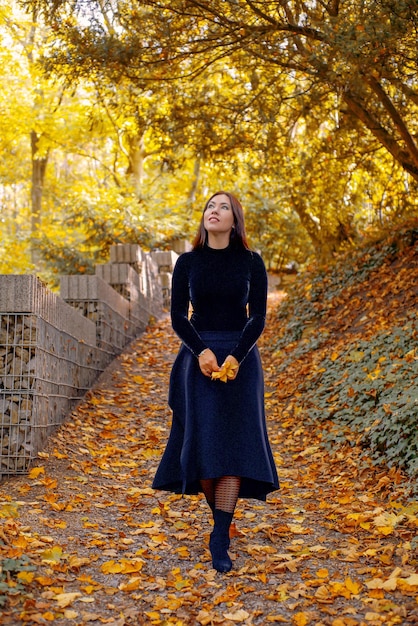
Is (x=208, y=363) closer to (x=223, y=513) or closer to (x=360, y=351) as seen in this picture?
(x=223, y=513)

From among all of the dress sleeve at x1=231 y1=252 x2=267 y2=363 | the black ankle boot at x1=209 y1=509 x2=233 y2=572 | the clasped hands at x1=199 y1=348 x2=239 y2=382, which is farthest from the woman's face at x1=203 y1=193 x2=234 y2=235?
the black ankle boot at x1=209 y1=509 x2=233 y2=572

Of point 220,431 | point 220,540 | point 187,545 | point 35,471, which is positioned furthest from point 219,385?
point 35,471

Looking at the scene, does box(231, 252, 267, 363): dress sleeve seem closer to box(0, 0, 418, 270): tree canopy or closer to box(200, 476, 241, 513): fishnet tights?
box(200, 476, 241, 513): fishnet tights

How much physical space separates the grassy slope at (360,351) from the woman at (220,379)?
1.58 metres

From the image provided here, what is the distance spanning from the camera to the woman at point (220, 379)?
4.07m

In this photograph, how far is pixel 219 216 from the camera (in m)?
4.27

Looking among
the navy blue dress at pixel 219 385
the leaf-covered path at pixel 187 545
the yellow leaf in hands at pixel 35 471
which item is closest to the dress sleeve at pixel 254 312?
the navy blue dress at pixel 219 385

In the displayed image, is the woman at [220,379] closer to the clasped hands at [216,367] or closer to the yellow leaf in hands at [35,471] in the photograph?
the clasped hands at [216,367]

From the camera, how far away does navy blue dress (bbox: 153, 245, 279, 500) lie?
13.4 feet

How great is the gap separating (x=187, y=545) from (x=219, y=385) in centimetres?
110

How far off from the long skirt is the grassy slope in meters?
1.52

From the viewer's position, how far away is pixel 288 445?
721 cm

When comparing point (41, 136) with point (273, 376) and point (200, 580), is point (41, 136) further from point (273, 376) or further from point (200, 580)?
point (200, 580)

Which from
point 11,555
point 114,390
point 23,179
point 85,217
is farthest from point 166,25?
point 23,179
